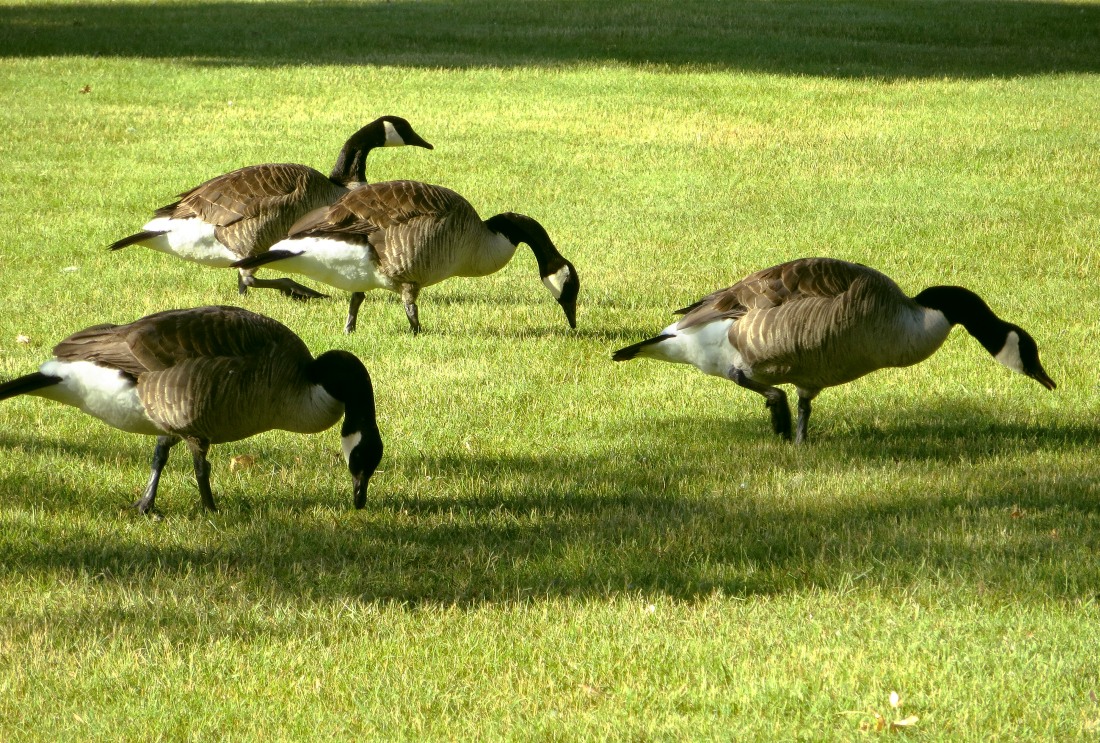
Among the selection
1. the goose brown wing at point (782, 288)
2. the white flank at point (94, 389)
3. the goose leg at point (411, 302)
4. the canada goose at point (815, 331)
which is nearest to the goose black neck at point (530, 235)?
the goose leg at point (411, 302)

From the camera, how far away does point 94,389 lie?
18.4 feet

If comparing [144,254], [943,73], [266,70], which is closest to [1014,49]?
[943,73]

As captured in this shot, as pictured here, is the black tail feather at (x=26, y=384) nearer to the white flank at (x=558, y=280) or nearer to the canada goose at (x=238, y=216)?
the canada goose at (x=238, y=216)

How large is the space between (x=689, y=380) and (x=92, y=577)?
436cm

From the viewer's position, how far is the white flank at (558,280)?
9484mm

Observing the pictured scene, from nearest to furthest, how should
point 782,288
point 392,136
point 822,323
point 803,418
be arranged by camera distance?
point 822,323, point 782,288, point 803,418, point 392,136

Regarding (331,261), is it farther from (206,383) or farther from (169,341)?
(206,383)

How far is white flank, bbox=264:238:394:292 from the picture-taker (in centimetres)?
868

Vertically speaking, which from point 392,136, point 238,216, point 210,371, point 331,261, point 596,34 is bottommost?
point 331,261

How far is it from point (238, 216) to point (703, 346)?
4.12m

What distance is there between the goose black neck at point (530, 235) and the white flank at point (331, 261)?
1116 mm

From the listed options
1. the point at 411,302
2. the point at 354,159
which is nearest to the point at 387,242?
the point at 411,302

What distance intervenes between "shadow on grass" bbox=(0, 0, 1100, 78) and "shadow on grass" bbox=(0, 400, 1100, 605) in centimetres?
1573

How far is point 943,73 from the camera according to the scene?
21516 mm
